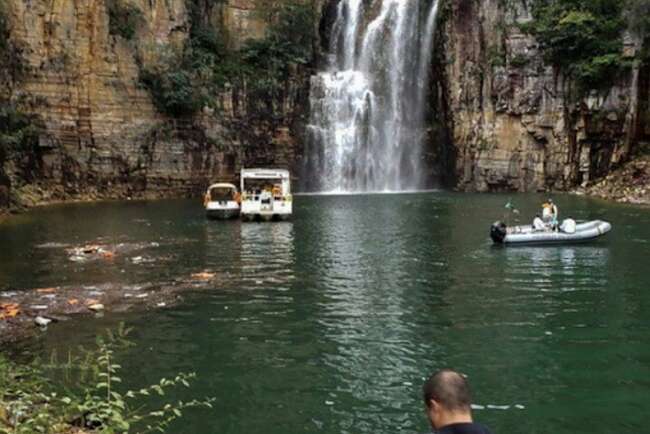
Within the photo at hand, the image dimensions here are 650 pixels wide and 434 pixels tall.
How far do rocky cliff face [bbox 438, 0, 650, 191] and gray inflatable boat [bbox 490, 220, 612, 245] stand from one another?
93.6ft

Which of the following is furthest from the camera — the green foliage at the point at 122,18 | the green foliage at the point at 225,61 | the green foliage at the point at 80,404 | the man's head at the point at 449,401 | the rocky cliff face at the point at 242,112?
the green foliage at the point at 225,61

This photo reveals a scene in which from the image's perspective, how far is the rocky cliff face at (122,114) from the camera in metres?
54.1

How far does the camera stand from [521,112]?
5856 centimetres

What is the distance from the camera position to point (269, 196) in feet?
136

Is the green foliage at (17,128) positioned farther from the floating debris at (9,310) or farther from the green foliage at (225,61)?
the floating debris at (9,310)

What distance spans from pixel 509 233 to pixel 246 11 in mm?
43488

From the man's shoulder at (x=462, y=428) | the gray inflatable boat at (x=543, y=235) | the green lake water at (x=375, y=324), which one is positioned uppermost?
the man's shoulder at (x=462, y=428)

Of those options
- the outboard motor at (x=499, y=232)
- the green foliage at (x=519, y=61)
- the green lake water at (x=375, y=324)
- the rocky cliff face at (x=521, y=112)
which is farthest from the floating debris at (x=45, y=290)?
the green foliage at (x=519, y=61)

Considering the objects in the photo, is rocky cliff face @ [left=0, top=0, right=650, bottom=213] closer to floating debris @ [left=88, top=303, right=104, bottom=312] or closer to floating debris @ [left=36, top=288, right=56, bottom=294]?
floating debris @ [left=36, top=288, right=56, bottom=294]

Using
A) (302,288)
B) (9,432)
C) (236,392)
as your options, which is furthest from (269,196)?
(9,432)

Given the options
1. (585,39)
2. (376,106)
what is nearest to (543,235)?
(585,39)

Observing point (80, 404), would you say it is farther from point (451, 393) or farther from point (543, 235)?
point (543, 235)

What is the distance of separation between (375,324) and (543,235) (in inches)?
591

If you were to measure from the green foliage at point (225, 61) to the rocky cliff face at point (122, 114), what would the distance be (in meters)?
0.86
